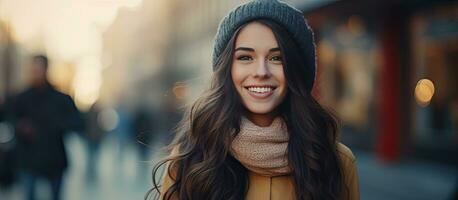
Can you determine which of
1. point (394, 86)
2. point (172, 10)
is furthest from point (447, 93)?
point (172, 10)

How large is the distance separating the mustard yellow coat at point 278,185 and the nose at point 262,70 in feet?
1.33

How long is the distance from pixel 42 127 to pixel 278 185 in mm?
4999

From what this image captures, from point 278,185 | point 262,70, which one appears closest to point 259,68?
point 262,70

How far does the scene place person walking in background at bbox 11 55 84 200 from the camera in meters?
7.12

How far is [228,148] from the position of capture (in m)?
2.58

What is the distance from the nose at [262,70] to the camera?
2.47 meters

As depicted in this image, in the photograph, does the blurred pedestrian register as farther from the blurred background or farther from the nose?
the nose

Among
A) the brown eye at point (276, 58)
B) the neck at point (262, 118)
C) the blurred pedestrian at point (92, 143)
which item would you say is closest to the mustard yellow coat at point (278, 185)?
the neck at point (262, 118)

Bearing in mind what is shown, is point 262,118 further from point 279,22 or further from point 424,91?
point 424,91

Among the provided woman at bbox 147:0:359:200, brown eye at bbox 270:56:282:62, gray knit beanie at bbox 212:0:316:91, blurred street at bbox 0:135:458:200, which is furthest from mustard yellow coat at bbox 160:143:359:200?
blurred street at bbox 0:135:458:200

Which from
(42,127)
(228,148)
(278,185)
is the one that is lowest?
(42,127)

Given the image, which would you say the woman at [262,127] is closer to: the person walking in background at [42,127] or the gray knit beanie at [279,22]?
the gray knit beanie at [279,22]

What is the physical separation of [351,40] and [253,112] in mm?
17735

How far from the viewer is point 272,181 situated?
2623mm
